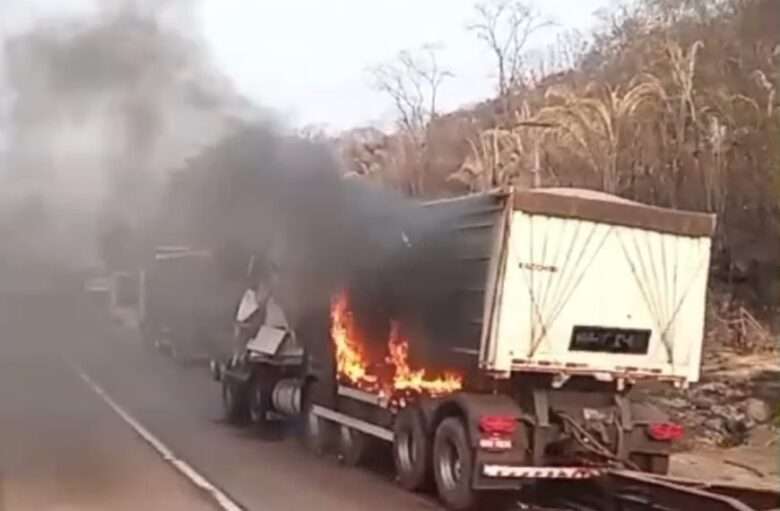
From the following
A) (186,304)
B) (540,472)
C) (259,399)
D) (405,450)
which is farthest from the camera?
(186,304)

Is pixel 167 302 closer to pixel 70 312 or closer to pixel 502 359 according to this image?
pixel 70 312

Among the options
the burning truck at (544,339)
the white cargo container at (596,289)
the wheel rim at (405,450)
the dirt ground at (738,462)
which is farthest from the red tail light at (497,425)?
the dirt ground at (738,462)

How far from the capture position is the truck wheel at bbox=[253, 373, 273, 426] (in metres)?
19.8

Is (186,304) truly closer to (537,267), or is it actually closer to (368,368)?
(368,368)

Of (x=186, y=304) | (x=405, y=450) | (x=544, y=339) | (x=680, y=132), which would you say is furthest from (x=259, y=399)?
(x=186, y=304)

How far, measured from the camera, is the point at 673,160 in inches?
1094

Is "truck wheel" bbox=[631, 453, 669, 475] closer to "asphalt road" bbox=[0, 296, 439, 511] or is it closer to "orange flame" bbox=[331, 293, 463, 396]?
"orange flame" bbox=[331, 293, 463, 396]

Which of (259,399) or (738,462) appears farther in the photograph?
(259,399)

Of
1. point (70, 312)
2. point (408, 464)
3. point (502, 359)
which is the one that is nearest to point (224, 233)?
point (408, 464)

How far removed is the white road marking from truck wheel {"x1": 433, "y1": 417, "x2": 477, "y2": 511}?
208 centimetres

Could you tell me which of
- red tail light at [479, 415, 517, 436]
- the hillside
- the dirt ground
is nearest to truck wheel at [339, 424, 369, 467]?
the dirt ground

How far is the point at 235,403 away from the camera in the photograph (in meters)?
20.7

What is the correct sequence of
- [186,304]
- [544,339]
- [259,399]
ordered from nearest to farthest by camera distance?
[544,339] → [259,399] → [186,304]

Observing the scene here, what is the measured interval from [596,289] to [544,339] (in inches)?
30.0
